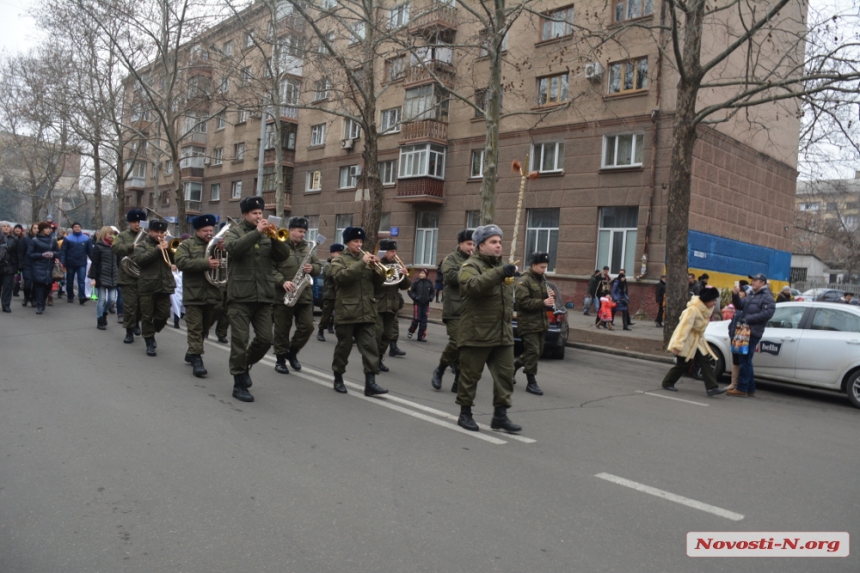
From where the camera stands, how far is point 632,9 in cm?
2336

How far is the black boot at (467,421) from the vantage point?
20.8 ft

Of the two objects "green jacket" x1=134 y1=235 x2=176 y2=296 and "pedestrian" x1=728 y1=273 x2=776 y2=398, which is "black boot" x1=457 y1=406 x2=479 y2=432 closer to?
"green jacket" x1=134 y1=235 x2=176 y2=296

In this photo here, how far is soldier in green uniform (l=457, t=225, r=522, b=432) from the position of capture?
608 cm

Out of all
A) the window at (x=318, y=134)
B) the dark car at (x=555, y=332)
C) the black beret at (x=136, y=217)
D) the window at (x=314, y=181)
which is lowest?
the dark car at (x=555, y=332)

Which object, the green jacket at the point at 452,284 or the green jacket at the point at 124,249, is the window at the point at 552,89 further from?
the green jacket at the point at 124,249

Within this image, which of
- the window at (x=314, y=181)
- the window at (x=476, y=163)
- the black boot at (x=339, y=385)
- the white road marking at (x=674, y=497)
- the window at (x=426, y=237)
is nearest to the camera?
the white road marking at (x=674, y=497)

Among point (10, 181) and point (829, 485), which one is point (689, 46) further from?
point (10, 181)

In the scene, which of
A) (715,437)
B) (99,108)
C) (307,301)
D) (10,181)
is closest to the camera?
(715,437)

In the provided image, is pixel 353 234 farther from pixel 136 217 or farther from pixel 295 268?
pixel 136 217

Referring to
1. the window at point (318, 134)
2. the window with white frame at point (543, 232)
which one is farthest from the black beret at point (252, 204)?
the window at point (318, 134)

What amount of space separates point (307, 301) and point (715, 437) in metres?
5.08

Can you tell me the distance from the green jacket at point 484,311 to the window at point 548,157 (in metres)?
20.0

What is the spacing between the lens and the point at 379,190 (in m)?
21.6

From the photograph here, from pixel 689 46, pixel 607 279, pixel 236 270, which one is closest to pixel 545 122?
pixel 607 279
